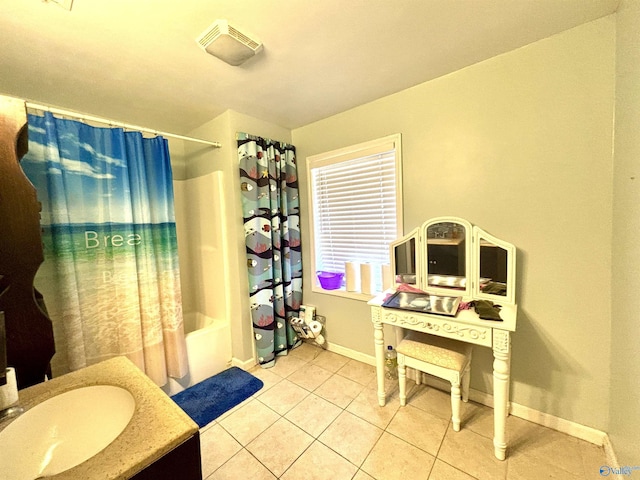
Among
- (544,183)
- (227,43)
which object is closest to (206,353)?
(227,43)

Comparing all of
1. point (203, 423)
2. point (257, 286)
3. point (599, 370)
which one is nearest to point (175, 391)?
point (203, 423)

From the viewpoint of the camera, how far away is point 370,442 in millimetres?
1413

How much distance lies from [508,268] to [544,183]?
527mm

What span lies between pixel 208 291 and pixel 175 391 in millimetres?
841

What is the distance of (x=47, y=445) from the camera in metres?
0.77

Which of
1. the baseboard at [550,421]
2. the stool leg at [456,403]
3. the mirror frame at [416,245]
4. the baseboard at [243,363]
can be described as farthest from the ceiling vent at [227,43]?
the baseboard at [550,421]

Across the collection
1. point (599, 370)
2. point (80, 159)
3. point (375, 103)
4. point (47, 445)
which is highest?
point (375, 103)

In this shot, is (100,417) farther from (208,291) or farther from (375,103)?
(375,103)

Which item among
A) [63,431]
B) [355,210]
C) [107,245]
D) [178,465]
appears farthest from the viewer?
[355,210]

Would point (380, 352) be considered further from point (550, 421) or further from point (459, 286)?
point (550, 421)

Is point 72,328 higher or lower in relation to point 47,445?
higher

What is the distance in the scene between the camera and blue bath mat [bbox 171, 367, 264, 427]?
1687mm

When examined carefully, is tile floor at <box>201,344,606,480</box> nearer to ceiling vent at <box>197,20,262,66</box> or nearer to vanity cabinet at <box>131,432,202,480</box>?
vanity cabinet at <box>131,432,202,480</box>

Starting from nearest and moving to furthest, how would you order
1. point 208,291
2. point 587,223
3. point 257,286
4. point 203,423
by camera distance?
1. point 587,223
2. point 203,423
3. point 257,286
4. point 208,291
